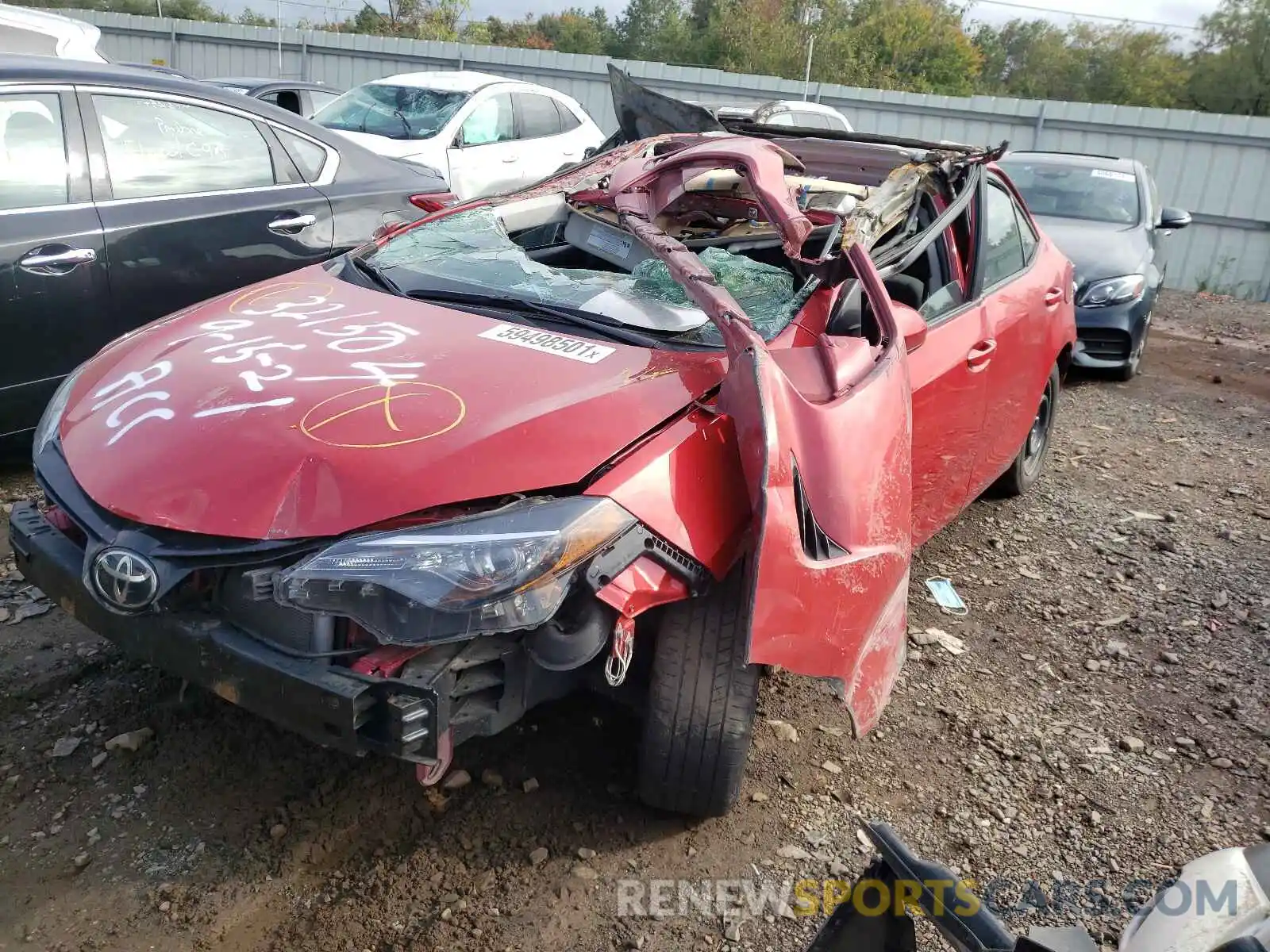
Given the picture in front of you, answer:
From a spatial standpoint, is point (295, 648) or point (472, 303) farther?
point (472, 303)

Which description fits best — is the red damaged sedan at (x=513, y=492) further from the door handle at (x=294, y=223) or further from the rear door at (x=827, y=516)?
the door handle at (x=294, y=223)

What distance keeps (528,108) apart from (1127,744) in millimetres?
8121

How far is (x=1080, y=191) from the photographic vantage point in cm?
794

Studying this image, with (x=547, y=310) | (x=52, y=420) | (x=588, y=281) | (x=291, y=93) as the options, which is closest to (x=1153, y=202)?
(x=588, y=281)

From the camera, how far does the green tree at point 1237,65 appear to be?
30.1 meters

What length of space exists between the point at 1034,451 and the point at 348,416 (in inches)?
143

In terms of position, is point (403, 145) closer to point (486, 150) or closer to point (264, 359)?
point (486, 150)

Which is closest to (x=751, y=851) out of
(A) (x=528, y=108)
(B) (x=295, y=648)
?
(B) (x=295, y=648)

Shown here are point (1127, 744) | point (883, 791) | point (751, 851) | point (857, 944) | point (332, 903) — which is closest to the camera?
point (857, 944)

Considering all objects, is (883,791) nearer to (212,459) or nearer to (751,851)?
(751,851)

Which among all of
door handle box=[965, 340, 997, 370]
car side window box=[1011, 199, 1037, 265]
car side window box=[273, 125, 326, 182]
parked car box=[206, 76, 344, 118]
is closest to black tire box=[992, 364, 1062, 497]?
car side window box=[1011, 199, 1037, 265]

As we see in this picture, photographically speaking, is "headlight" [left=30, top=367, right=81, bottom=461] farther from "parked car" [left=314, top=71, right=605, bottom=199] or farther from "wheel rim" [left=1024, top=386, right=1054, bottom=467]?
"parked car" [left=314, top=71, right=605, bottom=199]

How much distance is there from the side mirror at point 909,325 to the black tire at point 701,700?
93 cm

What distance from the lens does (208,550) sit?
1955 mm
